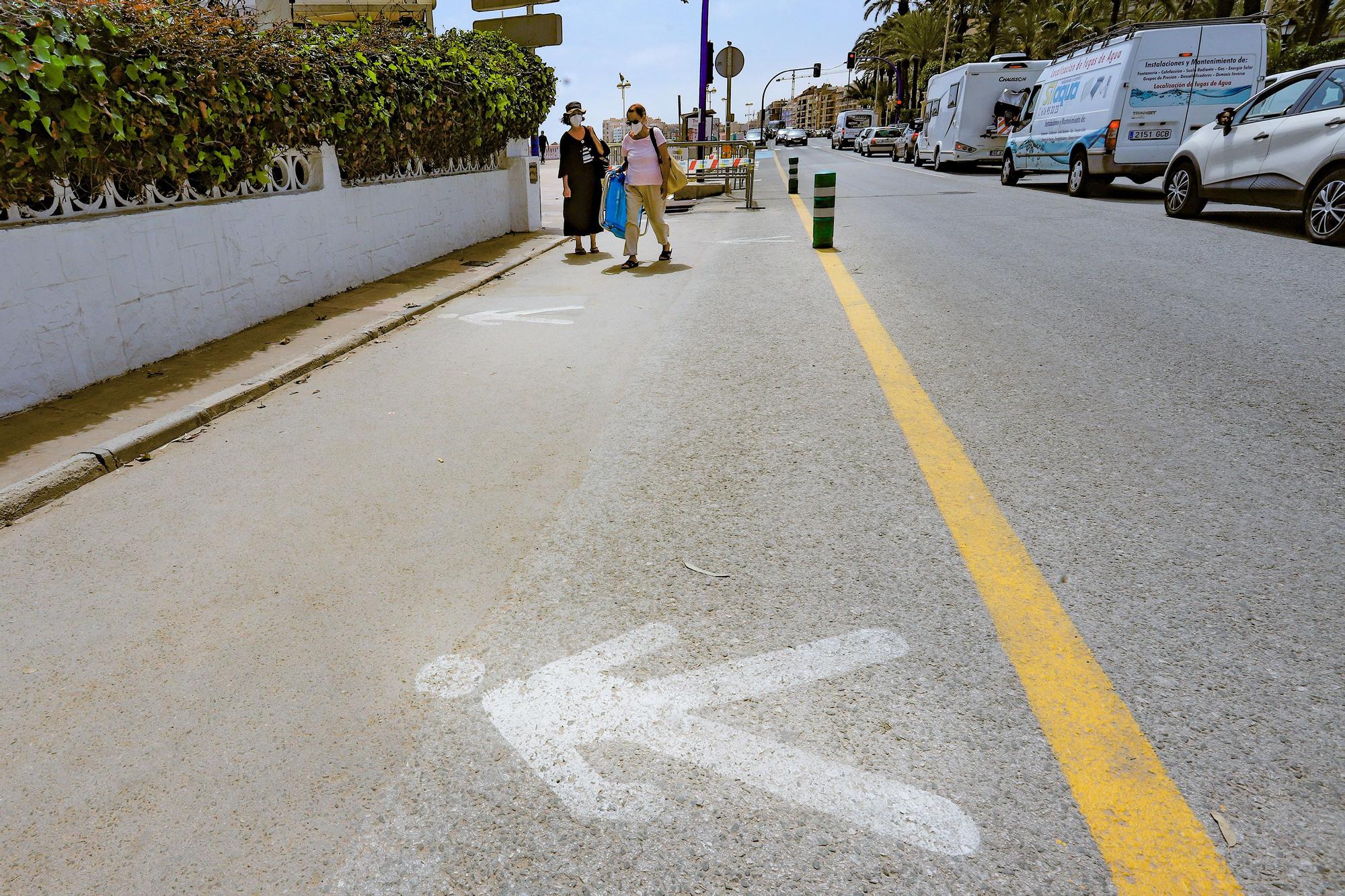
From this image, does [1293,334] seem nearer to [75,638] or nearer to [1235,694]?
[1235,694]

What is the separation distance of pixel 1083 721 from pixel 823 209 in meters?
8.86

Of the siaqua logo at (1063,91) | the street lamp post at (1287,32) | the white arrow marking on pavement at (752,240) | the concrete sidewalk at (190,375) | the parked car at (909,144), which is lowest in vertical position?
the concrete sidewalk at (190,375)

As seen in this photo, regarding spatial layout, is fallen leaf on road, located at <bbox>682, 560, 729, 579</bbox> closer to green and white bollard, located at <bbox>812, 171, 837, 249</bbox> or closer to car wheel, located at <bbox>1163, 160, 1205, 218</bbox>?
green and white bollard, located at <bbox>812, 171, 837, 249</bbox>

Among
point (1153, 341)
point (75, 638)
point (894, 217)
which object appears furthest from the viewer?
point (894, 217)

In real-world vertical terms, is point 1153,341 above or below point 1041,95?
below

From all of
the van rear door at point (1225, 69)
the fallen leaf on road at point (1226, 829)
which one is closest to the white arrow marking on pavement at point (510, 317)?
the fallen leaf on road at point (1226, 829)

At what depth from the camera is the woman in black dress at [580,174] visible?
10.4 metres

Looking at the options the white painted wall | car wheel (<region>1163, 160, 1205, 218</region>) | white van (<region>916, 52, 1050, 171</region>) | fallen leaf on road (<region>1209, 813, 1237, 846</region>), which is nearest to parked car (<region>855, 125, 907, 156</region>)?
white van (<region>916, 52, 1050, 171</region>)

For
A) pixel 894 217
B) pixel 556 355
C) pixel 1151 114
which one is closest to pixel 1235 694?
pixel 556 355

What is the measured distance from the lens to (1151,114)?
46.5 feet

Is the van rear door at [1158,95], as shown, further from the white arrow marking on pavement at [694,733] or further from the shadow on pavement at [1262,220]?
the white arrow marking on pavement at [694,733]

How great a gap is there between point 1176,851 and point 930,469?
2.06 m

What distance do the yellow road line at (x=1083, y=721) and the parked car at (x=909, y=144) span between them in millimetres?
29242

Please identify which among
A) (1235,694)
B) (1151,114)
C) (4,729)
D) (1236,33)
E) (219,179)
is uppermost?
(1236,33)
